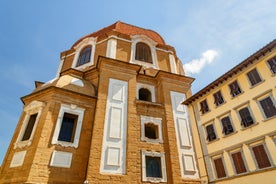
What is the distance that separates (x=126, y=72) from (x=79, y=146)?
744 centimetres

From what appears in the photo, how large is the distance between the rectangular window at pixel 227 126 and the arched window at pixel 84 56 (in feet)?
46.9

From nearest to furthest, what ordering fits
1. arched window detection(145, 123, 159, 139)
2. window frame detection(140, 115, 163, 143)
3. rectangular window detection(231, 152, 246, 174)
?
rectangular window detection(231, 152, 246, 174) → window frame detection(140, 115, 163, 143) → arched window detection(145, 123, 159, 139)

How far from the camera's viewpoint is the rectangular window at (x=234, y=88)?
1276 centimetres

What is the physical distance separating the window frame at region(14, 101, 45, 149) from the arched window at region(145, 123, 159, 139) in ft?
26.3

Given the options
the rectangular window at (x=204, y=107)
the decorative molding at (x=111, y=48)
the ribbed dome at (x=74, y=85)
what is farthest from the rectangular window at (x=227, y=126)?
the decorative molding at (x=111, y=48)

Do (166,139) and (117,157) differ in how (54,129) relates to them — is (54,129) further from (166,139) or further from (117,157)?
(166,139)

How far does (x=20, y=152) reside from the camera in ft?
38.0

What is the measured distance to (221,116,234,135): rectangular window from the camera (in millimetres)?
12264

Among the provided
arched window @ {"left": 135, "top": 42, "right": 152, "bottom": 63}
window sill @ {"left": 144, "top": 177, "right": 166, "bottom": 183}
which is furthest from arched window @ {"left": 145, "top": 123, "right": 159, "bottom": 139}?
arched window @ {"left": 135, "top": 42, "right": 152, "bottom": 63}

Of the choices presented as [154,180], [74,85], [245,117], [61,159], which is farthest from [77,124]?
[245,117]

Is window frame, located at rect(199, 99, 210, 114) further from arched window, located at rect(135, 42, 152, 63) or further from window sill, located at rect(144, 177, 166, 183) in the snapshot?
arched window, located at rect(135, 42, 152, 63)

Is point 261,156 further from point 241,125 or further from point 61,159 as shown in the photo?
point 61,159

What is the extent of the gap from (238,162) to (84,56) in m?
17.5

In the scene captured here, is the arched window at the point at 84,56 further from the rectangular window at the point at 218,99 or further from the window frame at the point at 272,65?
the window frame at the point at 272,65
